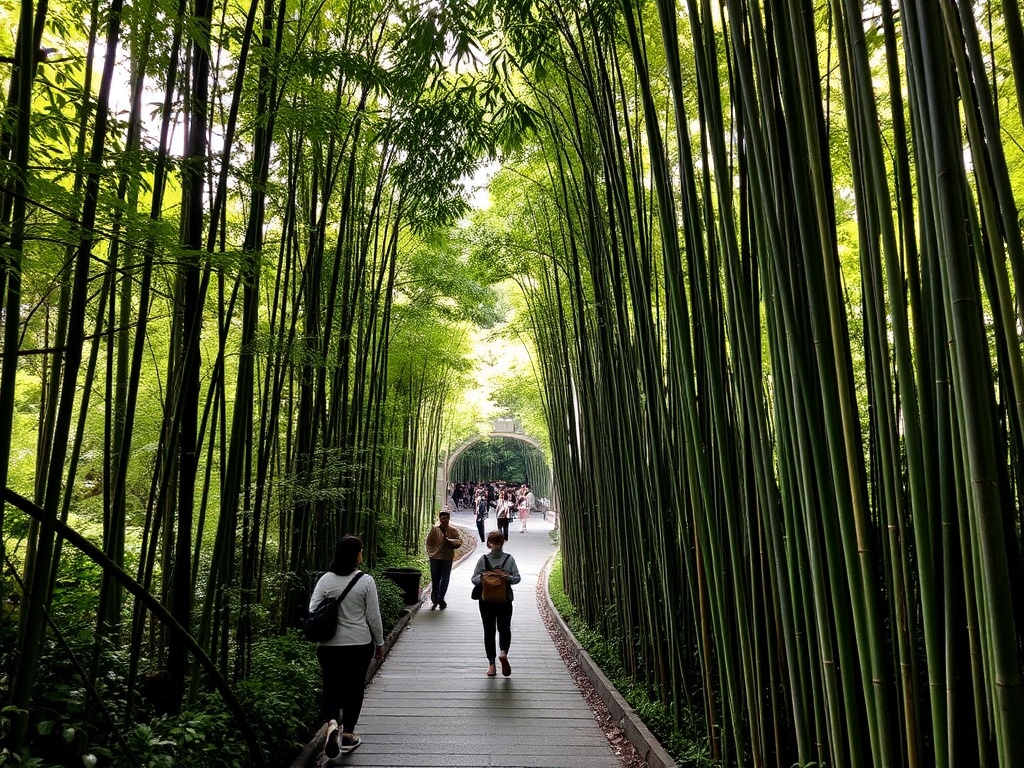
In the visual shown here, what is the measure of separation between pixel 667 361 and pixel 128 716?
2.07 metres

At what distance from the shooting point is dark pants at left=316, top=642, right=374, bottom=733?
8.73 feet

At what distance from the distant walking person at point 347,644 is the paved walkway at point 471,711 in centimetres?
16

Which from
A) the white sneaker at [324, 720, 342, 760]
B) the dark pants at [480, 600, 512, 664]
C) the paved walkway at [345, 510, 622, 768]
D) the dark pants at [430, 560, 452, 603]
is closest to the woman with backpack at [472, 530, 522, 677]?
the dark pants at [480, 600, 512, 664]

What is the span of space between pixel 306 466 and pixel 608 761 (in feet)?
6.74

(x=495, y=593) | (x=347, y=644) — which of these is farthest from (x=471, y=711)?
(x=347, y=644)

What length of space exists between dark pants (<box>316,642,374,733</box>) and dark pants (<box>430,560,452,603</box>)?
11.5 ft

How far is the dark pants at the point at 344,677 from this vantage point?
105 inches

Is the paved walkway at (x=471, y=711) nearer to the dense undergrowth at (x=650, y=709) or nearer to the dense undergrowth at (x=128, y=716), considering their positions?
the dense undergrowth at (x=650, y=709)

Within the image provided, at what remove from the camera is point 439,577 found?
6355mm

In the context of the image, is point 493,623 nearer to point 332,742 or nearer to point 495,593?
point 495,593

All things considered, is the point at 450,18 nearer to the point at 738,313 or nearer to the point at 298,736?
the point at 738,313

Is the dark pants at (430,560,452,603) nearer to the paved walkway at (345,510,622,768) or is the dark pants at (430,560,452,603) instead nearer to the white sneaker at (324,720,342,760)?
the paved walkway at (345,510,622,768)

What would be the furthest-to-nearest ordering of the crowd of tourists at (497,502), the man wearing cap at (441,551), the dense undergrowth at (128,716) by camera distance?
the crowd of tourists at (497,502) → the man wearing cap at (441,551) → the dense undergrowth at (128,716)

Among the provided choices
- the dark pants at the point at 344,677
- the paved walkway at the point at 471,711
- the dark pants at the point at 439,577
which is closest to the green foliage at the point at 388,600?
the paved walkway at the point at 471,711
